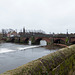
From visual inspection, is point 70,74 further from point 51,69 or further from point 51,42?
point 51,42

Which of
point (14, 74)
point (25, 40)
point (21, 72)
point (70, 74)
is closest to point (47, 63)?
point (21, 72)

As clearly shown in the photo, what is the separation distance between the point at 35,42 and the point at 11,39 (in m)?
28.5

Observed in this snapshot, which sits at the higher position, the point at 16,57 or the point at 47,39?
the point at 47,39

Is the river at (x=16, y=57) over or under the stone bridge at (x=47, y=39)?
under

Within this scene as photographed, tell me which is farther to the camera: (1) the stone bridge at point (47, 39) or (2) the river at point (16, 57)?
(1) the stone bridge at point (47, 39)

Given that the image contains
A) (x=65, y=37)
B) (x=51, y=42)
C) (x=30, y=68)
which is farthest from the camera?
(x=51, y=42)

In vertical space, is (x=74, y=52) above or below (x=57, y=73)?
above

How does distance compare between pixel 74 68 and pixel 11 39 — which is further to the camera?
pixel 11 39

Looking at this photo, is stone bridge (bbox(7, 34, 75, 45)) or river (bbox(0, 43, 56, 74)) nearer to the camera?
river (bbox(0, 43, 56, 74))

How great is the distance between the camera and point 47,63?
3.13 meters

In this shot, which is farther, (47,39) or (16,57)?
(47,39)

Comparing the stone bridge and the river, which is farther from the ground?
the stone bridge

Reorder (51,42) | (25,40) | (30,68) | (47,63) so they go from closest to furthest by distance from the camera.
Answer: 1. (30,68)
2. (47,63)
3. (51,42)
4. (25,40)

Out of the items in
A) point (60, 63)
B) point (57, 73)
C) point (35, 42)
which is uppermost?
point (60, 63)
